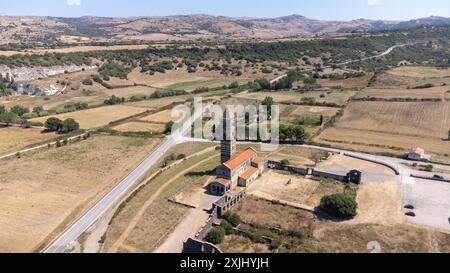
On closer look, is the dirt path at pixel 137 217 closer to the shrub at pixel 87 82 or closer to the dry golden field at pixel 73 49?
the shrub at pixel 87 82

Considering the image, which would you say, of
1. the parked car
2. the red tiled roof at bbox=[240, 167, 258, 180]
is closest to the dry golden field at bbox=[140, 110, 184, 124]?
the red tiled roof at bbox=[240, 167, 258, 180]

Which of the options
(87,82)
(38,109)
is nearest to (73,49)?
(87,82)

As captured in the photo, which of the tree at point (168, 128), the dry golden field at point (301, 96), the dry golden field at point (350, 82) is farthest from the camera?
the dry golden field at point (350, 82)

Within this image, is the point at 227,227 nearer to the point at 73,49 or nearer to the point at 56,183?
the point at 56,183

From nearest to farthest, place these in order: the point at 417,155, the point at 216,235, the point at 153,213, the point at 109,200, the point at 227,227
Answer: the point at 216,235
the point at 227,227
the point at 153,213
the point at 109,200
the point at 417,155

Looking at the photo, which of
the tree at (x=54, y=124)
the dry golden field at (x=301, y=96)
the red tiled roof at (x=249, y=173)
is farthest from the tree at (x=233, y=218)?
the dry golden field at (x=301, y=96)
